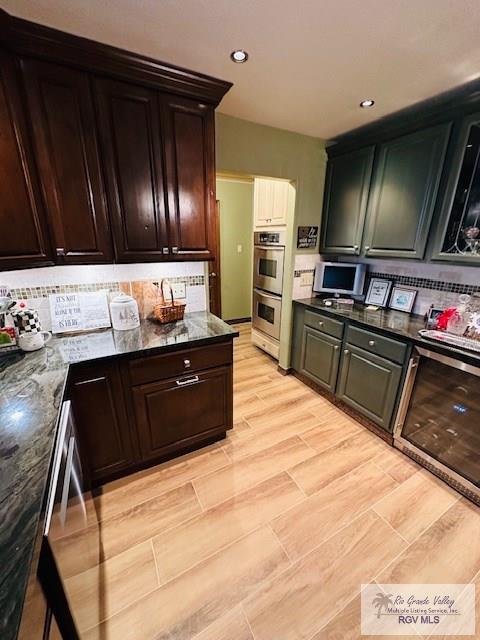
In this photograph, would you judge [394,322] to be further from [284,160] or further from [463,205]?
[284,160]

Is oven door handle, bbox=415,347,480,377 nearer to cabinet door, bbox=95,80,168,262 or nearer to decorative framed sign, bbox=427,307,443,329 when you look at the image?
decorative framed sign, bbox=427,307,443,329

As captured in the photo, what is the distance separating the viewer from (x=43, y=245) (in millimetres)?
1471

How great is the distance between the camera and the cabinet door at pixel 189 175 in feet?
5.42

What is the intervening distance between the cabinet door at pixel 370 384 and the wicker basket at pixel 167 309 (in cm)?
146

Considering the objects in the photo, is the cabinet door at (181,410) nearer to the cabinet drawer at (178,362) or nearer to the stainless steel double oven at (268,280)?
the cabinet drawer at (178,362)

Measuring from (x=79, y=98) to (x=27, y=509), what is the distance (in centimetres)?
183

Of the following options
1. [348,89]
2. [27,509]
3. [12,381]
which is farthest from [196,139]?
[27,509]

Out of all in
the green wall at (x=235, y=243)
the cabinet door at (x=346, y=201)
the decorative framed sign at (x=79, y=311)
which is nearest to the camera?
the decorative framed sign at (x=79, y=311)

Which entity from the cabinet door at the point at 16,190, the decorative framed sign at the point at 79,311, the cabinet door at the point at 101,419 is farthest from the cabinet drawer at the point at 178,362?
the cabinet door at the point at 16,190

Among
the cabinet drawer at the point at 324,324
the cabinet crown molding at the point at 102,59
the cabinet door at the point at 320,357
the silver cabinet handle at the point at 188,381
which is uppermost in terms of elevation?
the cabinet crown molding at the point at 102,59

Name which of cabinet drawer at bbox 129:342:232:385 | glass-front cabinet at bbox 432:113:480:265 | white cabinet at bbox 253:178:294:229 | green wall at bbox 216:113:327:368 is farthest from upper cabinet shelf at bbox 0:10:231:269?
glass-front cabinet at bbox 432:113:480:265

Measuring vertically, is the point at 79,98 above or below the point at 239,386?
above

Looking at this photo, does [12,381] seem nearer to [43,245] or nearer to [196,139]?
[43,245]

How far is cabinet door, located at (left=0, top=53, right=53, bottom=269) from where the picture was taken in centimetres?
128
